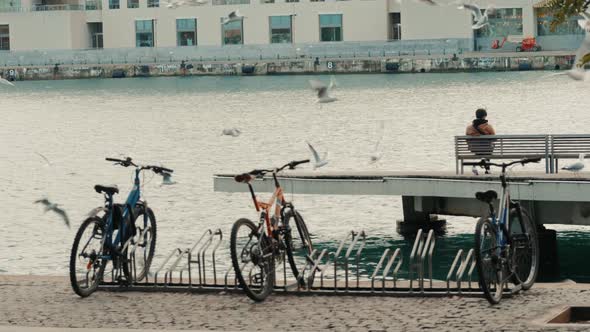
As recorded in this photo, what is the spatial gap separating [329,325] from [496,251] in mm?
1874

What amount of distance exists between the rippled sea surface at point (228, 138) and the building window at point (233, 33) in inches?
154

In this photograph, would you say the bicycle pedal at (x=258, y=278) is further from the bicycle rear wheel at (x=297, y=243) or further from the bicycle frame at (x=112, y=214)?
the bicycle frame at (x=112, y=214)

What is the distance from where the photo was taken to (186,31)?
133 metres

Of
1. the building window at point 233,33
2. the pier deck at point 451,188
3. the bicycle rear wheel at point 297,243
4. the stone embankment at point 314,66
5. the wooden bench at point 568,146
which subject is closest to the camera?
the bicycle rear wheel at point 297,243

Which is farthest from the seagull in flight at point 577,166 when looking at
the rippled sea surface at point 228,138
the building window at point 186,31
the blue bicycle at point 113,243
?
the building window at point 186,31

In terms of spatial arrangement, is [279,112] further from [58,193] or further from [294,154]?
[58,193]

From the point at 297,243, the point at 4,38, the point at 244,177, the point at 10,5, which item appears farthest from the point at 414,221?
the point at 4,38

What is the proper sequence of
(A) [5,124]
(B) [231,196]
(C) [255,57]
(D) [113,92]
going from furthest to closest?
(C) [255,57], (D) [113,92], (A) [5,124], (B) [231,196]

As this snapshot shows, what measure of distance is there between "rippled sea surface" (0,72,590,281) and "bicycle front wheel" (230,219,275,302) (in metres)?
5.25

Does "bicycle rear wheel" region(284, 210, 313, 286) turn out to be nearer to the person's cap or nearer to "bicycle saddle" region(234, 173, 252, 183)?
"bicycle saddle" region(234, 173, 252, 183)

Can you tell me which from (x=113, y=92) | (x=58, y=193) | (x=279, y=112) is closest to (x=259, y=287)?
(x=58, y=193)

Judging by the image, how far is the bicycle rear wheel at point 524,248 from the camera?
44.4 feet

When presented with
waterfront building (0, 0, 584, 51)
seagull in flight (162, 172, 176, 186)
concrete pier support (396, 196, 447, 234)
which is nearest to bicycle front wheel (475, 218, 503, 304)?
seagull in flight (162, 172, 176, 186)

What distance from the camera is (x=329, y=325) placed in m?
12.1
